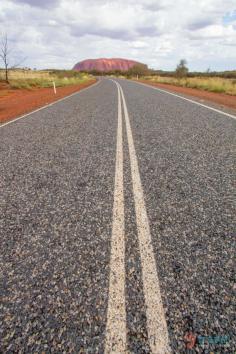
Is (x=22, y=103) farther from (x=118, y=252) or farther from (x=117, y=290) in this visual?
(x=117, y=290)

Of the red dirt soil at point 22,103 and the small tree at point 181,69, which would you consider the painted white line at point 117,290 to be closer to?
the red dirt soil at point 22,103

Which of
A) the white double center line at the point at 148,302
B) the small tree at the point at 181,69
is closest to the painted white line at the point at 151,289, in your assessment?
the white double center line at the point at 148,302

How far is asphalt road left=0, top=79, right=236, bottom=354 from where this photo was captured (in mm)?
1420

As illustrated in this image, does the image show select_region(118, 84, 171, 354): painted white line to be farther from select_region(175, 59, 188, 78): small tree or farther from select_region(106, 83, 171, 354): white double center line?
select_region(175, 59, 188, 78): small tree

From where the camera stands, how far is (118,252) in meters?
2.04

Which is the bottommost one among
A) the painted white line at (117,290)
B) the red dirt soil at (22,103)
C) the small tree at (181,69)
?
the painted white line at (117,290)

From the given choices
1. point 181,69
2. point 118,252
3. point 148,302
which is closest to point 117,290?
point 148,302

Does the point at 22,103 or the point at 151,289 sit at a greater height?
the point at 22,103

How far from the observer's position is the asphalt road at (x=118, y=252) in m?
1.42

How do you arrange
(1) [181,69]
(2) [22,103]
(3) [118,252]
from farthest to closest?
1. (1) [181,69]
2. (2) [22,103]
3. (3) [118,252]

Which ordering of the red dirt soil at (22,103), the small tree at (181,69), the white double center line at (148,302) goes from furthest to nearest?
the small tree at (181,69)
the red dirt soil at (22,103)
the white double center line at (148,302)

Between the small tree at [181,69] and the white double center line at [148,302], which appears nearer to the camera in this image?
the white double center line at [148,302]

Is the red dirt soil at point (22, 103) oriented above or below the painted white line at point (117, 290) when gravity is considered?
above

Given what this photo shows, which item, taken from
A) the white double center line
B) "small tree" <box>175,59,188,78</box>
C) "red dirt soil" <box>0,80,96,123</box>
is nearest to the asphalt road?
the white double center line
